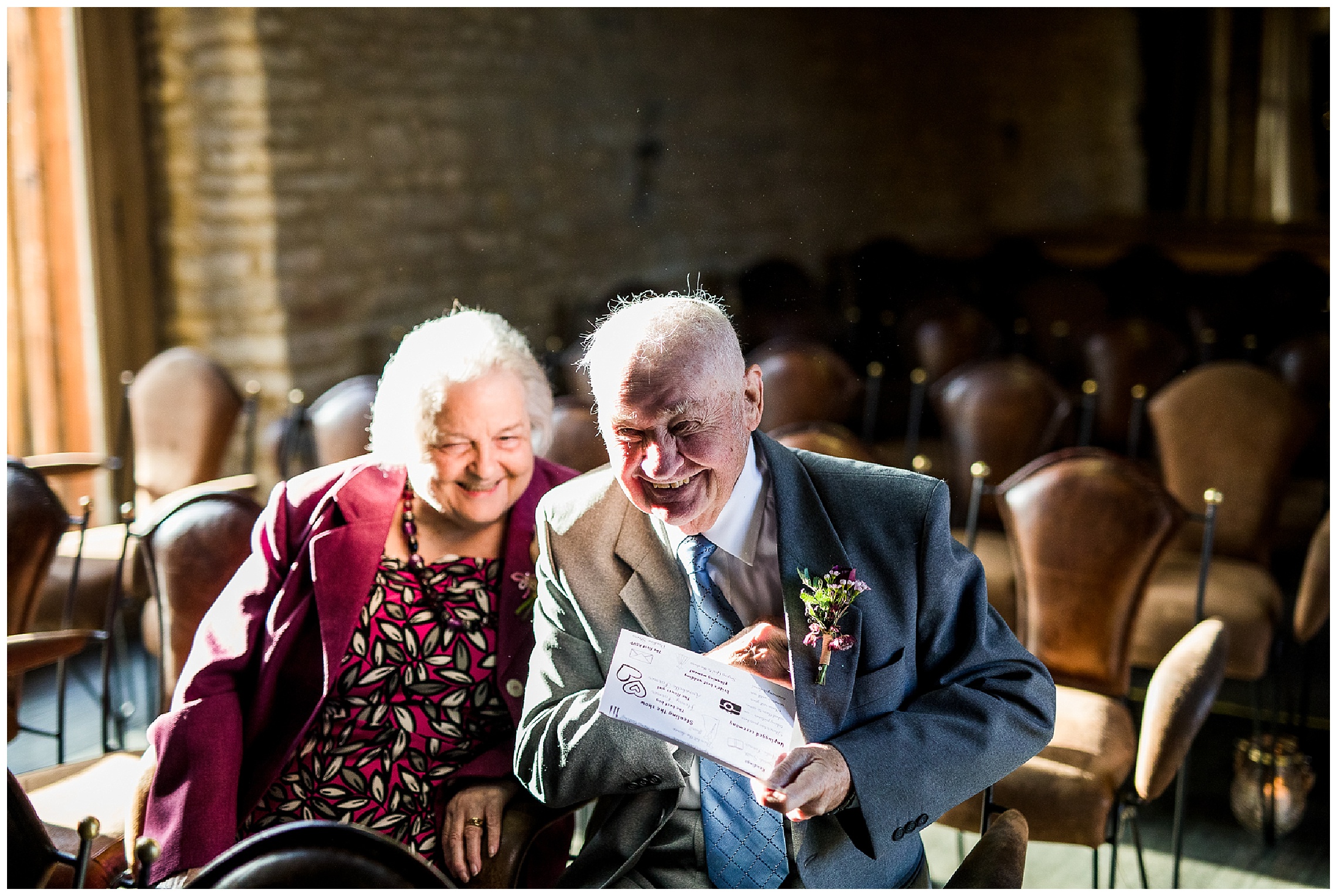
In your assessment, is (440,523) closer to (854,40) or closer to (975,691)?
(975,691)

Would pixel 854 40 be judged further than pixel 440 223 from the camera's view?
Yes

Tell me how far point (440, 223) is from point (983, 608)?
3805mm

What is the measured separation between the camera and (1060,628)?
2564mm

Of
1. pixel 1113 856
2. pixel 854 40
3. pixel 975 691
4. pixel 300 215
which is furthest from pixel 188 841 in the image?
pixel 854 40

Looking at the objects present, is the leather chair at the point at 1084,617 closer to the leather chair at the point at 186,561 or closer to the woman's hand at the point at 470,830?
the woman's hand at the point at 470,830

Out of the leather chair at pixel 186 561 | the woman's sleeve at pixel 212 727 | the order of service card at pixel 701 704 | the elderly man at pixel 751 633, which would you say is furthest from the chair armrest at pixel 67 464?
the order of service card at pixel 701 704

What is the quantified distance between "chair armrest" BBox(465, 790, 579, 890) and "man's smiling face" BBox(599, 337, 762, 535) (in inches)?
21.0

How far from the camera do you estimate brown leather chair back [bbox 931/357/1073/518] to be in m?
3.53

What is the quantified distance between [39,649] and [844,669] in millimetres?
1594

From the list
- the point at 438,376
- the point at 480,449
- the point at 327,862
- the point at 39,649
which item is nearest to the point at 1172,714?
the point at 480,449

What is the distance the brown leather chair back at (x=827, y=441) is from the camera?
8.32 feet

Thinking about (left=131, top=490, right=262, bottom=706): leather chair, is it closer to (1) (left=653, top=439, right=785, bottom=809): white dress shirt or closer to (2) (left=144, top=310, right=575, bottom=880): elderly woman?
(2) (left=144, top=310, right=575, bottom=880): elderly woman

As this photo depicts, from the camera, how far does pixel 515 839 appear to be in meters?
1.80

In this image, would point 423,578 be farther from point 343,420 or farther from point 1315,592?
point 1315,592
